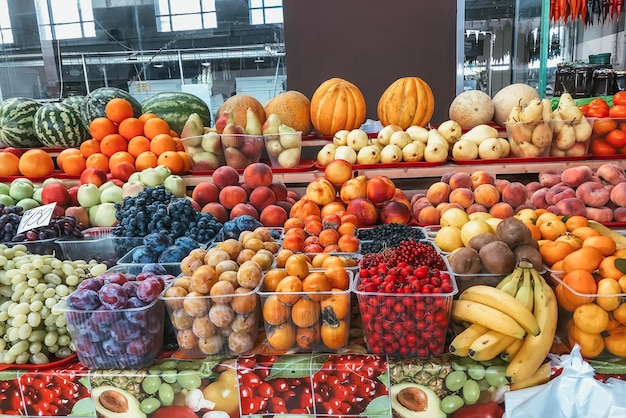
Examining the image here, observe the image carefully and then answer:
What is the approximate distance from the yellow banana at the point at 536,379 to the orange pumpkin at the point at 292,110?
2.17 meters

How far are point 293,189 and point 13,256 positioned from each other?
58.3 inches

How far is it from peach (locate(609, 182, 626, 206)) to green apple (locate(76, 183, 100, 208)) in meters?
2.46

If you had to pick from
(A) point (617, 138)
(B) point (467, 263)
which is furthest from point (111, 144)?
(A) point (617, 138)

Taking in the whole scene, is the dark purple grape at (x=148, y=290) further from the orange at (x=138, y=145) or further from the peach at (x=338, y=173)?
the orange at (x=138, y=145)

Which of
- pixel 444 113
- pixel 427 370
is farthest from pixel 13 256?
pixel 444 113

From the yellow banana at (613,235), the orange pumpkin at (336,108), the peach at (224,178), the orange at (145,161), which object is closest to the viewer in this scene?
the yellow banana at (613,235)

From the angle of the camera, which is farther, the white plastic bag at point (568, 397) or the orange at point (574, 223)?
the orange at point (574, 223)

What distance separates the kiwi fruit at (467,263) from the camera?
142 centimetres

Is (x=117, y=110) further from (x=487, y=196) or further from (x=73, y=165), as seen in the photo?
(x=487, y=196)

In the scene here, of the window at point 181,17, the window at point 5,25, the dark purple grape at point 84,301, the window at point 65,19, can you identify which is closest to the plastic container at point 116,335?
the dark purple grape at point 84,301

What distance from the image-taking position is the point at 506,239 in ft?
4.90

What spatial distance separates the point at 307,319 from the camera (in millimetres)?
1336

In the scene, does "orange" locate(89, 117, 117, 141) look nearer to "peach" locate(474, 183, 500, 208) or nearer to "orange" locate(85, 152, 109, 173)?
"orange" locate(85, 152, 109, 173)

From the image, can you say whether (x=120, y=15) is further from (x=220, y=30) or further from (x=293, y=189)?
(x=293, y=189)
